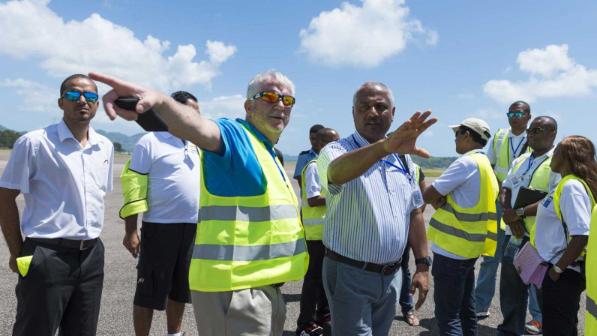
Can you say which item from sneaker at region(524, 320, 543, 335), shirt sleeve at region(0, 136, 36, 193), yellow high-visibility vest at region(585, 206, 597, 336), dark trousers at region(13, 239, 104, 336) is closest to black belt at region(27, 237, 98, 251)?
dark trousers at region(13, 239, 104, 336)

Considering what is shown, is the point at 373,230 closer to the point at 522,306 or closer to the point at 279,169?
the point at 279,169

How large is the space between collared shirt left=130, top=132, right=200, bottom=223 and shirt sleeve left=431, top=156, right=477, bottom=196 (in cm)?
216

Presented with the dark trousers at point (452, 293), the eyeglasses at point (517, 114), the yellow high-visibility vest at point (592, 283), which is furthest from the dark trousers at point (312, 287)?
the eyeglasses at point (517, 114)

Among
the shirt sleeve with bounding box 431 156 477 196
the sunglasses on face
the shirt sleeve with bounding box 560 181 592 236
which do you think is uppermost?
the sunglasses on face

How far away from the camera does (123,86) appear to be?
167 centimetres

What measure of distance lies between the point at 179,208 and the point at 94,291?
1.00 m

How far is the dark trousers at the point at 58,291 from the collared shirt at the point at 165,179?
0.76 m

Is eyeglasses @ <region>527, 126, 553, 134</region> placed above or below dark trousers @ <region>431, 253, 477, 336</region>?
above

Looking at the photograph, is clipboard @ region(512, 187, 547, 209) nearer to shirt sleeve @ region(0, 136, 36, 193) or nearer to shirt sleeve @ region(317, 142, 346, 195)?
shirt sleeve @ region(317, 142, 346, 195)

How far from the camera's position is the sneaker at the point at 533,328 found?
4.90 meters

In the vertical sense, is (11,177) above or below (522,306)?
above

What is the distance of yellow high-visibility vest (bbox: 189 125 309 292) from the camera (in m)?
2.10

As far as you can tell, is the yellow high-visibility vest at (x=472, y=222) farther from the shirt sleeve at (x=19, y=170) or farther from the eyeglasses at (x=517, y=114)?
the shirt sleeve at (x=19, y=170)

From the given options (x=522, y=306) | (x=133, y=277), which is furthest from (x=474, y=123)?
(x=133, y=277)
